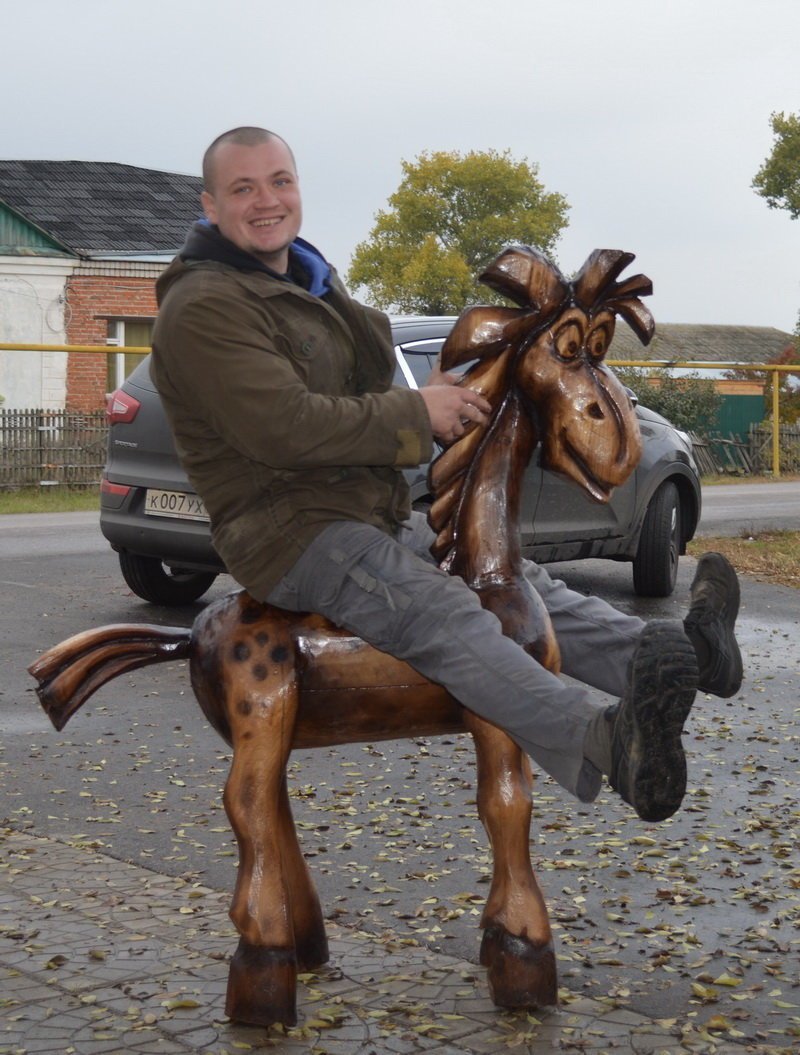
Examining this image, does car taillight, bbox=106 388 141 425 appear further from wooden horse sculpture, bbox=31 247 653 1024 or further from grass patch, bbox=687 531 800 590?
wooden horse sculpture, bbox=31 247 653 1024

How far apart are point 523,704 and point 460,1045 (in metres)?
0.82

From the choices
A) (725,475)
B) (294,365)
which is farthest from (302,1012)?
(725,475)

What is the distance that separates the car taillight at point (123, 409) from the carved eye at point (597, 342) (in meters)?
5.95

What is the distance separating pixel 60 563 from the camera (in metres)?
12.8

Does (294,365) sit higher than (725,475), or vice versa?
(294,365)

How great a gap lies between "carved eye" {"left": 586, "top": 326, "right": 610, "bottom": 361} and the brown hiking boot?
2.06 ft

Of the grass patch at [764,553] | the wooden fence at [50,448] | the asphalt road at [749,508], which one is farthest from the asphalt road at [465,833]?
the wooden fence at [50,448]

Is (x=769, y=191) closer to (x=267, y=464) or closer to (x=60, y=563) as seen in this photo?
(x=60, y=563)

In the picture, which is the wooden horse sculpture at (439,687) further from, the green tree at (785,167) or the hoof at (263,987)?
the green tree at (785,167)

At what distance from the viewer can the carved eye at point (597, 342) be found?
4121 millimetres

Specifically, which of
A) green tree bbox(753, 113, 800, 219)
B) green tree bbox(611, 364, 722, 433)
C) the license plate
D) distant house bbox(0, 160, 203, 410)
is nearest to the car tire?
the license plate

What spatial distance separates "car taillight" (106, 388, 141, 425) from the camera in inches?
383

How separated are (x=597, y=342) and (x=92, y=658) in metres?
1.55

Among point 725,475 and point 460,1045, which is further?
point 725,475
